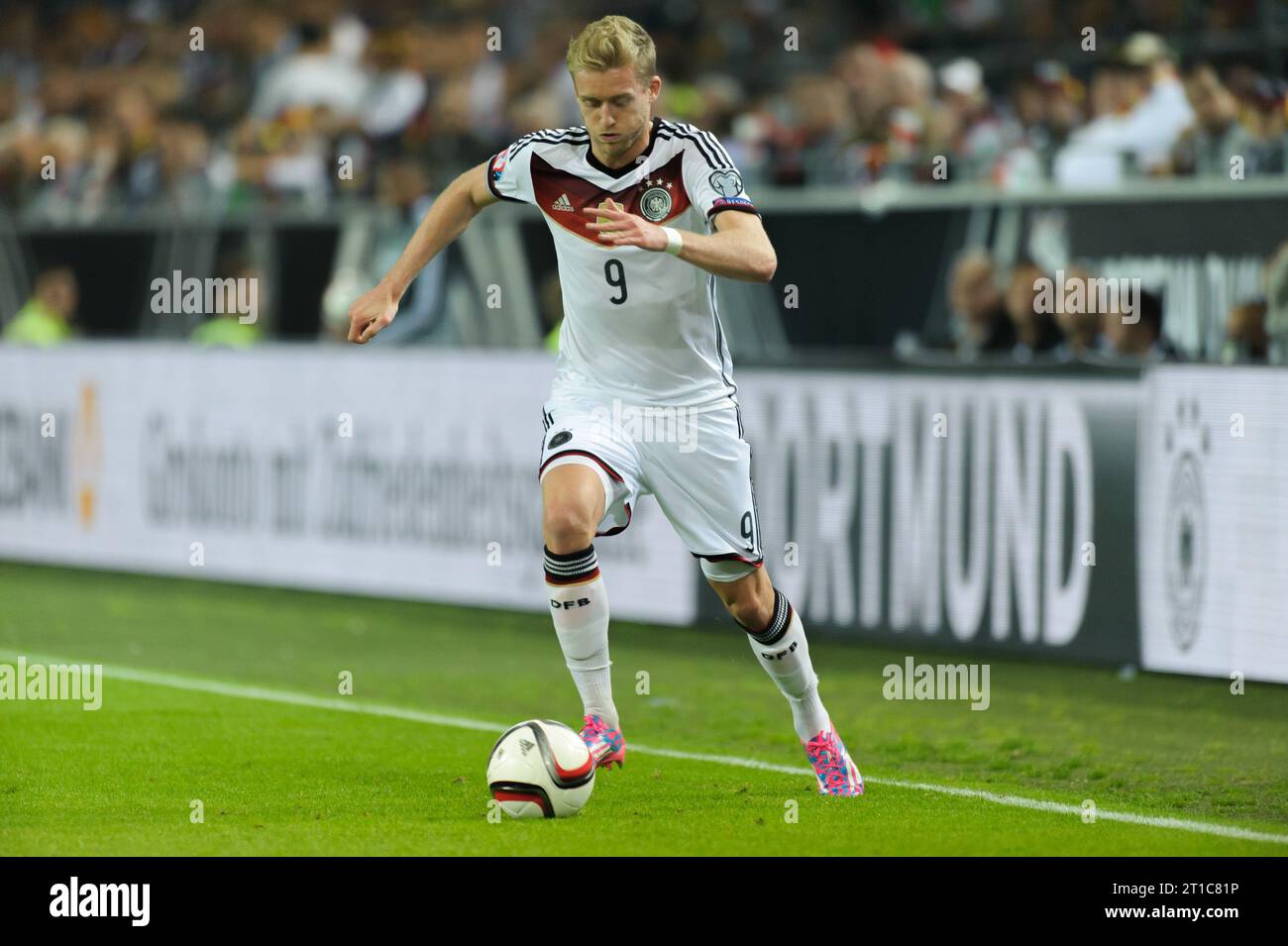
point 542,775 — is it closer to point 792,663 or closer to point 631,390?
point 792,663

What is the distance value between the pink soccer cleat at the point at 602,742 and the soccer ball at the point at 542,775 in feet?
1.14

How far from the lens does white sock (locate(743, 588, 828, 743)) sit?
24.5 feet

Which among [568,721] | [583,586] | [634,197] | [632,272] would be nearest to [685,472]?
[583,586]

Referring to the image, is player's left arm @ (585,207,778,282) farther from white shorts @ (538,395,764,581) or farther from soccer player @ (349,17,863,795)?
white shorts @ (538,395,764,581)

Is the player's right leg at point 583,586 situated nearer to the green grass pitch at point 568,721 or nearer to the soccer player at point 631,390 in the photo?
the soccer player at point 631,390

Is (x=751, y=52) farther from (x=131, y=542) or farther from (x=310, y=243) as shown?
(x=131, y=542)

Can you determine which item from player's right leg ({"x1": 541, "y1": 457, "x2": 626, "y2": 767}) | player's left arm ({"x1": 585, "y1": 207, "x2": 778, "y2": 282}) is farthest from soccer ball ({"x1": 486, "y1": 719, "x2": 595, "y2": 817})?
player's left arm ({"x1": 585, "y1": 207, "x2": 778, "y2": 282})

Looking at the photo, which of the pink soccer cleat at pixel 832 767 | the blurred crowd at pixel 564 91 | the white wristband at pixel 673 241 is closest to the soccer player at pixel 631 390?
the pink soccer cleat at pixel 832 767

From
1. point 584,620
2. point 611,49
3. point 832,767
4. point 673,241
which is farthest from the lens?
point 832,767

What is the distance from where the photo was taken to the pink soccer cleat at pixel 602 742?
7410 millimetres

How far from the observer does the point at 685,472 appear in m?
7.41

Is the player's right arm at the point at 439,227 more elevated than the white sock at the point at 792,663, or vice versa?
the player's right arm at the point at 439,227

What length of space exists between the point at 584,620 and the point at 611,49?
1912 millimetres

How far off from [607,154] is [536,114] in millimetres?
9272
